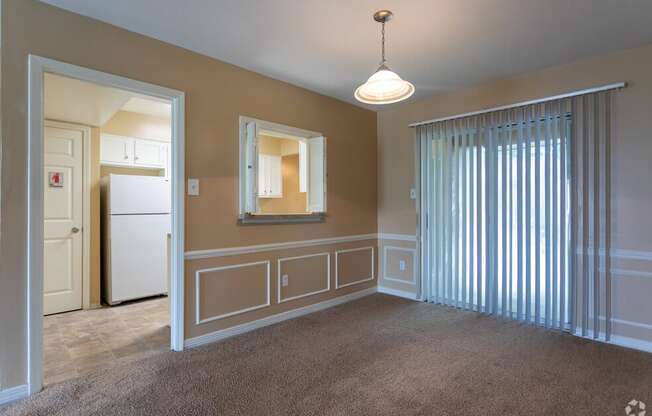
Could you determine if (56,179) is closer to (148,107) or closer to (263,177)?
(148,107)

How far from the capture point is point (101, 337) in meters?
3.12

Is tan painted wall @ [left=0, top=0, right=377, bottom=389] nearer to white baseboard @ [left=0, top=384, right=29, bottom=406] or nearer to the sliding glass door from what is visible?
white baseboard @ [left=0, top=384, right=29, bottom=406]

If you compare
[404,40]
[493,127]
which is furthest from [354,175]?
[404,40]

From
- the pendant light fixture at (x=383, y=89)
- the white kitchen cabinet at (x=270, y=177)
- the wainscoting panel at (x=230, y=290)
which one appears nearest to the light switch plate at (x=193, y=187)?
the wainscoting panel at (x=230, y=290)

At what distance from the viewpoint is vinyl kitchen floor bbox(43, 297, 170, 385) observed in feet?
8.46

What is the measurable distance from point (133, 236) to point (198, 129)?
211 centimetres

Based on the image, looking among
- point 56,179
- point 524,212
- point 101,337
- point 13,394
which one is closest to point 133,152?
point 56,179

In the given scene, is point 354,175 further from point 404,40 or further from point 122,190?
A: point 122,190

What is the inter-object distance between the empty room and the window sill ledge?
3cm

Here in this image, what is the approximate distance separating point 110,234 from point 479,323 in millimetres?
4188

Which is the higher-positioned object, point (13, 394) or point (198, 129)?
point (198, 129)

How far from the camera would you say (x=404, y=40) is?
2.68 m

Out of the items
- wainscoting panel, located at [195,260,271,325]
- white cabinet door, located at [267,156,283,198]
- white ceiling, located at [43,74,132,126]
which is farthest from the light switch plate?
white cabinet door, located at [267,156,283,198]

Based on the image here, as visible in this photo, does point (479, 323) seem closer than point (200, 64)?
No
